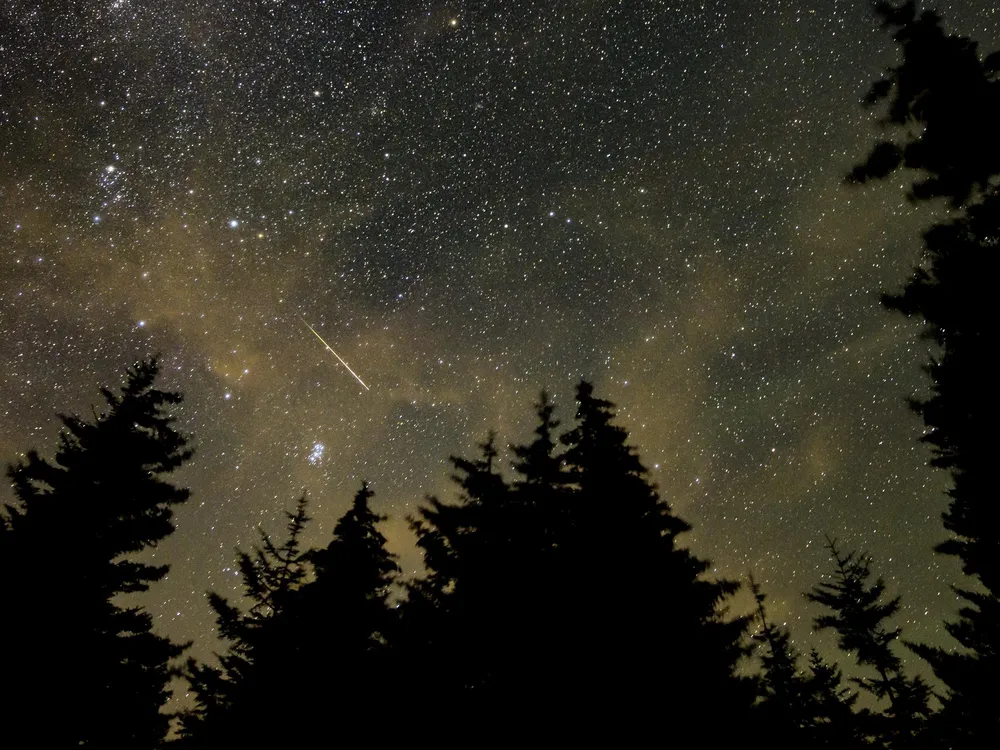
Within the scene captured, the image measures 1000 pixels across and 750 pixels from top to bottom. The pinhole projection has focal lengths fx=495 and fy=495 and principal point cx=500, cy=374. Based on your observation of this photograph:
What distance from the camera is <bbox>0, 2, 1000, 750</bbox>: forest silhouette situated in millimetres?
7172

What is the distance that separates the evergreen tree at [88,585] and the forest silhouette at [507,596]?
0.04 m

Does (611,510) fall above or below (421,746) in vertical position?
above

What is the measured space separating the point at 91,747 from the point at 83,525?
4.36m

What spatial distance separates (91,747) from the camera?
9.94m

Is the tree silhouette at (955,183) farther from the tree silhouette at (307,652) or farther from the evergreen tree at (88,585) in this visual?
the evergreen tree at (88,585)

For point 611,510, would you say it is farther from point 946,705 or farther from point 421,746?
point 946,705

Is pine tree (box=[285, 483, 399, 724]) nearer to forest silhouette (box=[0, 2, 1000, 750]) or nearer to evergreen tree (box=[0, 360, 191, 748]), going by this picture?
forest silhouette (box=[0, 2, 1000, 750])

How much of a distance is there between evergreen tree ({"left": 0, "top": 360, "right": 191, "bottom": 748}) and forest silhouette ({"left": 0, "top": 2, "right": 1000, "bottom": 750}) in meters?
0.04

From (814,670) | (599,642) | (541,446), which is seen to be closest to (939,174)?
(541,446)

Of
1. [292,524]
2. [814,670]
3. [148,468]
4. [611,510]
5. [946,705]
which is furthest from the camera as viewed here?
[814,670]

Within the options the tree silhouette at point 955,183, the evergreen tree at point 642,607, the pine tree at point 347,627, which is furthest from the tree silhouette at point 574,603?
the tree silhouette at point 955,183

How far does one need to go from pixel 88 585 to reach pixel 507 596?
903cm

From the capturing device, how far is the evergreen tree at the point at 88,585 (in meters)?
9.50

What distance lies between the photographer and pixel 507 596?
848cm
